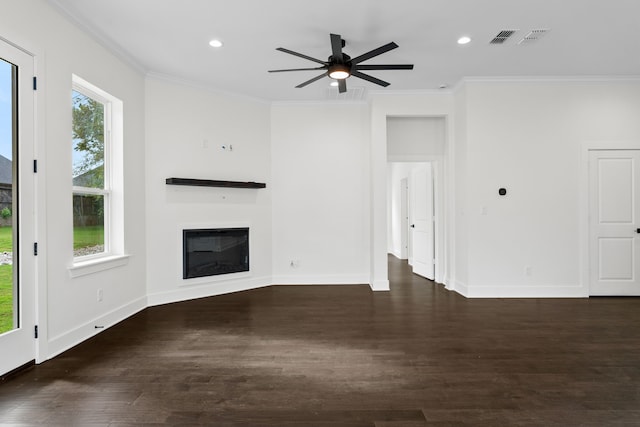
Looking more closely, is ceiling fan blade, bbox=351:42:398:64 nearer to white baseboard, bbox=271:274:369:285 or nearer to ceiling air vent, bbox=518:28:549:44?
ceiling air vent, bbox=518:28:549:44

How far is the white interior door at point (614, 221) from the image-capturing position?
4676 mm

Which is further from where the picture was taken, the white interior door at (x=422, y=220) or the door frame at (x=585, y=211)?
the white interior door at (x=422, y=220)

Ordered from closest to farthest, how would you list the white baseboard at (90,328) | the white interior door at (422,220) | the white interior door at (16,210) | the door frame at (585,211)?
1. the white interior door at (16,210)
2. the white baseboard at (90,328)
3. the door frame at (585,211)
4. the white interior door at (422,220)

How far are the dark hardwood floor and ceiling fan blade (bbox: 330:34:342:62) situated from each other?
2.65 meters

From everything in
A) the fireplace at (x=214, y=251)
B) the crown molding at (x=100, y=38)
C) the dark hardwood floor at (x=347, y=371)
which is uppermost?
the crown molding at (x=100, y=38)

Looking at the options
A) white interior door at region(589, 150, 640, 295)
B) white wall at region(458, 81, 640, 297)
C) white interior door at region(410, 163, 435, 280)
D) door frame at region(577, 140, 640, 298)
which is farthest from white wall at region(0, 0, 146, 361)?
white interior door at region(589, 150, 640, 295)

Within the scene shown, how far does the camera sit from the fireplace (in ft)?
15.6

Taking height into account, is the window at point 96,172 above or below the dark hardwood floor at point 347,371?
above

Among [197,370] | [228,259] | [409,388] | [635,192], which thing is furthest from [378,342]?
[635,192]

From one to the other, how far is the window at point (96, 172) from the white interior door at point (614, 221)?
6.06 metres

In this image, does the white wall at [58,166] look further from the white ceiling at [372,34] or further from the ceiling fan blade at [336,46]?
the ceiling fan blade at [336,46]


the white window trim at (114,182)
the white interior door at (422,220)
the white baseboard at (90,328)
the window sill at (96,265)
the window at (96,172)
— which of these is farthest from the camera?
the white interior door at (422,220)

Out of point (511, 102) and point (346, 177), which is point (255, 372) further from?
point (511, 102)

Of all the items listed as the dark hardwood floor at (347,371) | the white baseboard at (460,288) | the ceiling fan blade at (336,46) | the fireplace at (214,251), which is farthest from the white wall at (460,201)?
the fireplace at (214,251)
